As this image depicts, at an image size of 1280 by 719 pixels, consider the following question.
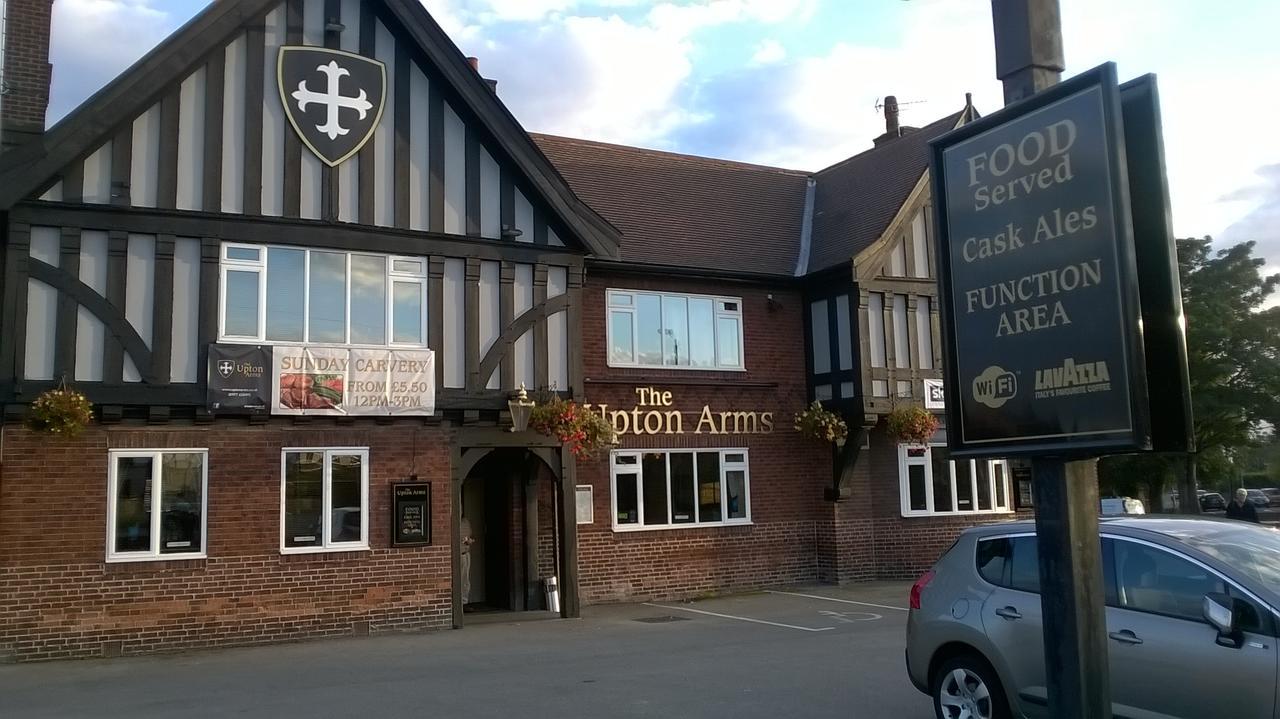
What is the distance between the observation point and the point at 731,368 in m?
19.7

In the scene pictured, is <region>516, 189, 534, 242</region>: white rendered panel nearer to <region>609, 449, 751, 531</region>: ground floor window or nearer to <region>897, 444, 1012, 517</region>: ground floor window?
<region>609, 449, 751, 531</region>: ground floor window

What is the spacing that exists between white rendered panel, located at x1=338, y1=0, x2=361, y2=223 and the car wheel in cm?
1038

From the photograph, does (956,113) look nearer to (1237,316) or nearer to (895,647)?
(895,647)

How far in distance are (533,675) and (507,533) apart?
6.26 m

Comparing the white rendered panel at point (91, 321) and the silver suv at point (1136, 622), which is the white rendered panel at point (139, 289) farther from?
the silver suv at point (1136, 622)

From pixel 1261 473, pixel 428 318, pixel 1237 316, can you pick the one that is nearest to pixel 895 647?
pixel 428 318

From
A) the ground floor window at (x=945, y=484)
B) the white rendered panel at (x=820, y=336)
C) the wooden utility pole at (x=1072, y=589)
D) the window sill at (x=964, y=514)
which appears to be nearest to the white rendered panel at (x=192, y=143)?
the white rendered panel at (x=820, y=336)

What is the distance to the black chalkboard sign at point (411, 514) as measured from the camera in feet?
48.5

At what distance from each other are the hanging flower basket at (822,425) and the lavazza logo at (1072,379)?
14741 millimetres

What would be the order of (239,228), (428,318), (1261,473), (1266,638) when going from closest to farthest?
(1266,638) < (239,228) < (428,318) < (1261,473)

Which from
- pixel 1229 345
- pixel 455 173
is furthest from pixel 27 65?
pixel 1229 345

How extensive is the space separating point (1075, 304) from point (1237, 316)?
3584 centimetres

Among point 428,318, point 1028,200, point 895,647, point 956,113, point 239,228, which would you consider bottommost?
point 895,647

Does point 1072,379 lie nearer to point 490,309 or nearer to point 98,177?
point 490,309
